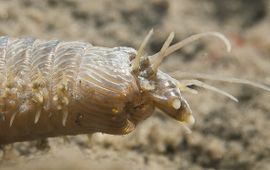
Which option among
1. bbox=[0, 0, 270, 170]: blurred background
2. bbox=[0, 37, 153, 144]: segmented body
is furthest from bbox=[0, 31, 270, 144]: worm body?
bbox=[0, 0, 270, 170]: blurred background

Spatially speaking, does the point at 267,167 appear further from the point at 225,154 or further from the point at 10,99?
the point at 10,99

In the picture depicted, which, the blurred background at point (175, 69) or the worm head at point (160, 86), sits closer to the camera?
the worm head at point (160, 86)

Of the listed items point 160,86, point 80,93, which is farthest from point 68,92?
point 160,86

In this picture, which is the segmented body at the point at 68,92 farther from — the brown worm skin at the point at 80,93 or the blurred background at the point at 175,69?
the blurred background at the point at 175,69

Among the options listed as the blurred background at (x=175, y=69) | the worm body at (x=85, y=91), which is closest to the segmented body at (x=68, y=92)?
the worm body at (x=85, y=91)

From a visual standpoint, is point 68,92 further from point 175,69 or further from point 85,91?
point 175,69
